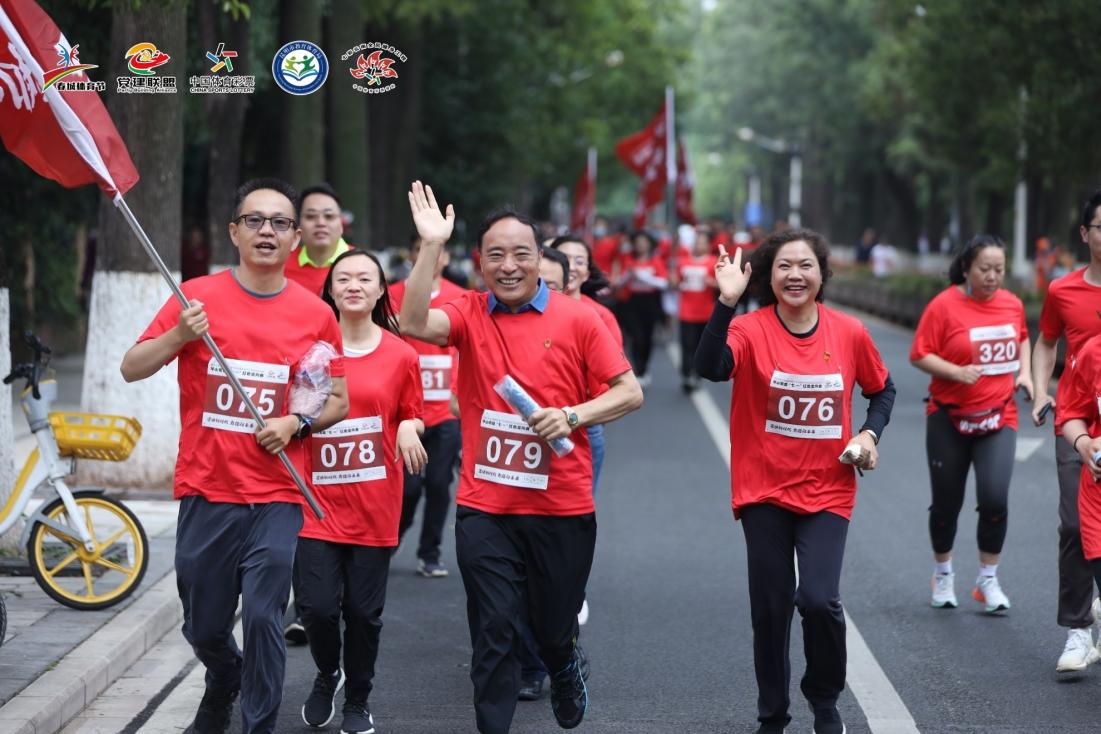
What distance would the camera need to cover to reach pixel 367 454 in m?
6.62

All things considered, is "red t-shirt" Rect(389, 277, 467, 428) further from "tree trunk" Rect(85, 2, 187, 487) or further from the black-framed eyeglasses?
the black-framed eyeglasses

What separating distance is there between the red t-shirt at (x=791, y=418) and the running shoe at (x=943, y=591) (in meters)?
2.87

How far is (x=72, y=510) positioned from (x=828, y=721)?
3.90 m

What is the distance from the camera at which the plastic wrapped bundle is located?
223 inches

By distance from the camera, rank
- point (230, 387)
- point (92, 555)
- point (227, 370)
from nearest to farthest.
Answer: point (227, 370) → point (230, 387) → point (92, 555)

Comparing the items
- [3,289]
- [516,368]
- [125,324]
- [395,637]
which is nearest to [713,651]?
[395,637]

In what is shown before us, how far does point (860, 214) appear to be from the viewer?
65.0 m

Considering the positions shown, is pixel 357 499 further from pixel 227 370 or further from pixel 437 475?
pixel 437 475

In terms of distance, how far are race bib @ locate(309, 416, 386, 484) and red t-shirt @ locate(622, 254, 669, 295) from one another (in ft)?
50.2

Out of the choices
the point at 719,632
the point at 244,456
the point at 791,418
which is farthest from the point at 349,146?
the point at 244,456

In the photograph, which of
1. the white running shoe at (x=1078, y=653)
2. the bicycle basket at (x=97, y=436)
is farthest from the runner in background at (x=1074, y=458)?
the bicycle basket at (x=97, y=436)

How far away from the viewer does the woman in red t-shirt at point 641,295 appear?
71.1ft

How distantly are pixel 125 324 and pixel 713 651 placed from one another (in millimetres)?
5579

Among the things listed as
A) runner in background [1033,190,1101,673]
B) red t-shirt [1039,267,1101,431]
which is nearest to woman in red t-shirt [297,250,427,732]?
runner in background [1033,190,1101,673]
